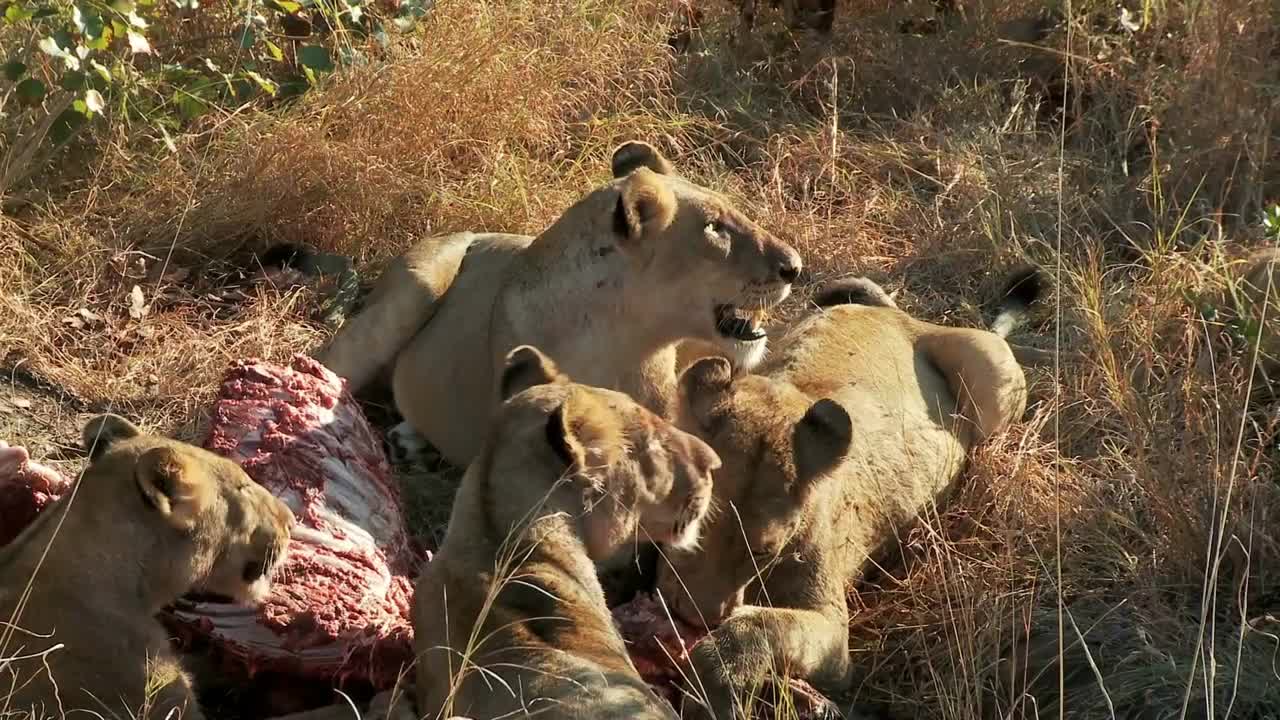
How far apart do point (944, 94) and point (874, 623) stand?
13.5 ft

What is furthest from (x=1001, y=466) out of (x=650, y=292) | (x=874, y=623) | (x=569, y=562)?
(x=569, y=562)

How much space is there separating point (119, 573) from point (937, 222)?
453 centimetres

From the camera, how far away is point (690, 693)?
15.1 ft

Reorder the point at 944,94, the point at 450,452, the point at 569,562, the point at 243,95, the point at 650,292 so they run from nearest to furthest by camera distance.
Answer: the point at 569,562
the point at 650,292
the point at 450,452
the point at 243,95
the point at 944,94

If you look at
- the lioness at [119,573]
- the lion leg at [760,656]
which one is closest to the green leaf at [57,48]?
the lioness at [119,573]

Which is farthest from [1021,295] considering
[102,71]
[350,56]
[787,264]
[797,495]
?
[102,71]

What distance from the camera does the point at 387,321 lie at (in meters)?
6.74

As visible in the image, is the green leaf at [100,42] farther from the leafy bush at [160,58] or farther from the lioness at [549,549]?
the lioness at [549,549]

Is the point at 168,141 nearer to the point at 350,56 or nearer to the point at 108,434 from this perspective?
the point at 350,56

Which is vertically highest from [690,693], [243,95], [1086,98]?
[243,95]

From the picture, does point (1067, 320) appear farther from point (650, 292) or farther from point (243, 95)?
point (243, 95)

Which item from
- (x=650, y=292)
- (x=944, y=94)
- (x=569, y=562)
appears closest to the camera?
(x=569, y=562)

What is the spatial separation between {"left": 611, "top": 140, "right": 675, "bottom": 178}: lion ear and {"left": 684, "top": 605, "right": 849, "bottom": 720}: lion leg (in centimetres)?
197

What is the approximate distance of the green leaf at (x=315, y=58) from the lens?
7.32 m
